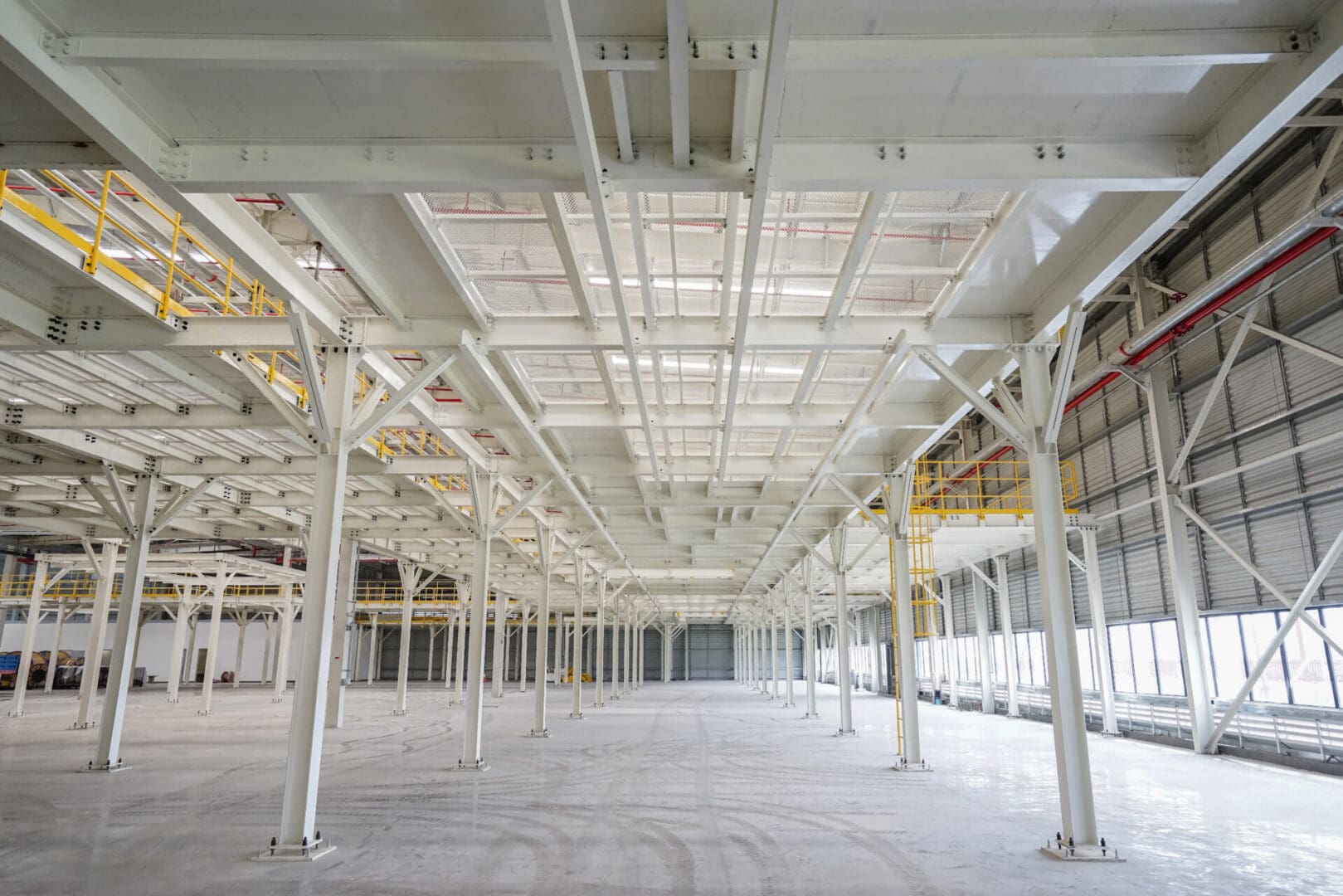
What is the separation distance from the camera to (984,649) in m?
33.7

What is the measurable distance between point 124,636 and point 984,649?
2987cm

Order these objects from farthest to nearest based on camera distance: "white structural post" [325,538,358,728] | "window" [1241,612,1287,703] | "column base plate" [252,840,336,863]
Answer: "white structural post" [325,538,358,728]
"window" [1241,612,1287,703]
"column base plate" [252,840,336,863]

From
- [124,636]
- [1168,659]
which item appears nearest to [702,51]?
[124,636]

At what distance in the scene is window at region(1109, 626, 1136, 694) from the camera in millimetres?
23781

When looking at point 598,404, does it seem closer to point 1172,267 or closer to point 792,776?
point 792,776

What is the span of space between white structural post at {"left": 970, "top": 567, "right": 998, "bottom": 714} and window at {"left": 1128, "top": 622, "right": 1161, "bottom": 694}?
948 centimetres

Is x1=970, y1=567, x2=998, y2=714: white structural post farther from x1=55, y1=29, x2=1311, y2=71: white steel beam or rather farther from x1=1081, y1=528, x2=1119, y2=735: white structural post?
x1=55, y1=29, x2=1311, y2=71: white steel beam

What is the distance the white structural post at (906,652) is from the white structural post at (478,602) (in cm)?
846

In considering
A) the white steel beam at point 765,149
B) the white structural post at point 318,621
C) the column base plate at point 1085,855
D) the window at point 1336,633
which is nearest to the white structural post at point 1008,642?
the window at point 1336,633

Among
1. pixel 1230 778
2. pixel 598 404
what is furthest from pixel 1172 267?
pixel 598 404

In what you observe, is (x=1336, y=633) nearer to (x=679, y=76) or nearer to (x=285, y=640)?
(x=679, y=76)

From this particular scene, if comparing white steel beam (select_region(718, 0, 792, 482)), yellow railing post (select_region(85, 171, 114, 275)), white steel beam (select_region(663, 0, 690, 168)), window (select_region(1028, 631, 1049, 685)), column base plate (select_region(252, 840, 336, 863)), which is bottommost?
column base plate (select_region(252, 840, 336, 863))

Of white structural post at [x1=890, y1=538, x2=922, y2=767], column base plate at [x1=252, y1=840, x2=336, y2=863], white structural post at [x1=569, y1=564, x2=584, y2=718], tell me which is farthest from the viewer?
white structural post at [x1=569, y1=564, x2=584, y2=718]

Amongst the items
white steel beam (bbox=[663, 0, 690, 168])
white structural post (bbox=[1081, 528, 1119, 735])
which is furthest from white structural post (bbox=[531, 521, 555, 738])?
white steel beam (bbox=[663, 0, 690, 168])
